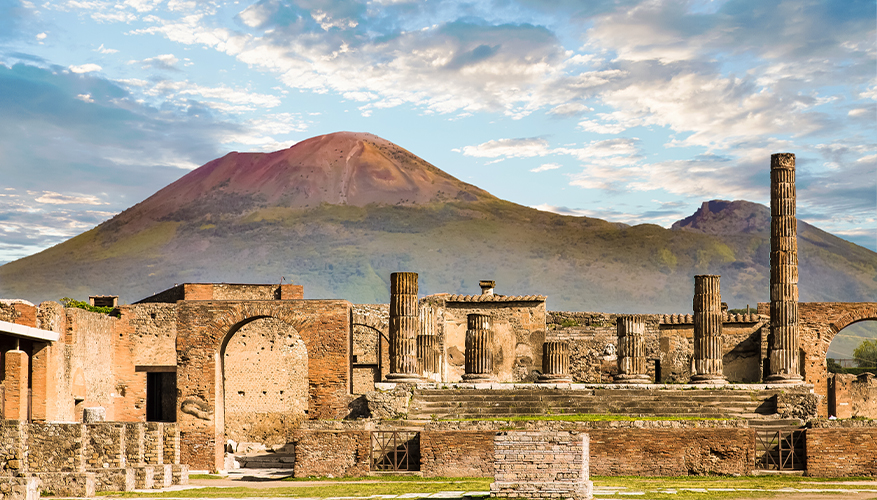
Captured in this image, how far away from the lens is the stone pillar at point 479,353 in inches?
1086

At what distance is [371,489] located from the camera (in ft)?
59.9

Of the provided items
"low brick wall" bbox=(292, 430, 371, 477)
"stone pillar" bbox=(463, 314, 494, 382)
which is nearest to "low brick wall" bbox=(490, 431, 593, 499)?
"low brick wall" bbox=(292, 430, 371, 477)

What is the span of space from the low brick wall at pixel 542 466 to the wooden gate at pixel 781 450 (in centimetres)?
685

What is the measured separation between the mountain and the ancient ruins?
130801 mm

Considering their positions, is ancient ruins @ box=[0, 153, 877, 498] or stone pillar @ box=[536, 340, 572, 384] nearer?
ancient ruins @ box=[0, 153, 877, 498]

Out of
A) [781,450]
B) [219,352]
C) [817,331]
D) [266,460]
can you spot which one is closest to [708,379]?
[781,450]

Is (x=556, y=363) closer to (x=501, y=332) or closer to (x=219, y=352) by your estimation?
(x=501, y=332)

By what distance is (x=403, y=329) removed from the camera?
27812 millimetres

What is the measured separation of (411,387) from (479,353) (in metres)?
3.12

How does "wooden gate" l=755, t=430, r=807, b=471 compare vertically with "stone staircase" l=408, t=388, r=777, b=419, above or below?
below

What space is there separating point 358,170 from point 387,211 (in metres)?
14.7

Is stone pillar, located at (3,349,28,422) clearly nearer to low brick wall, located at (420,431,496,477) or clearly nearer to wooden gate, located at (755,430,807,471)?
low brick wall, located at (420,431,496,477)

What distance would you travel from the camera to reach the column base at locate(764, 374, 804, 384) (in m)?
27.3

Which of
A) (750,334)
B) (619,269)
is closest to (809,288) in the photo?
(619,269)
